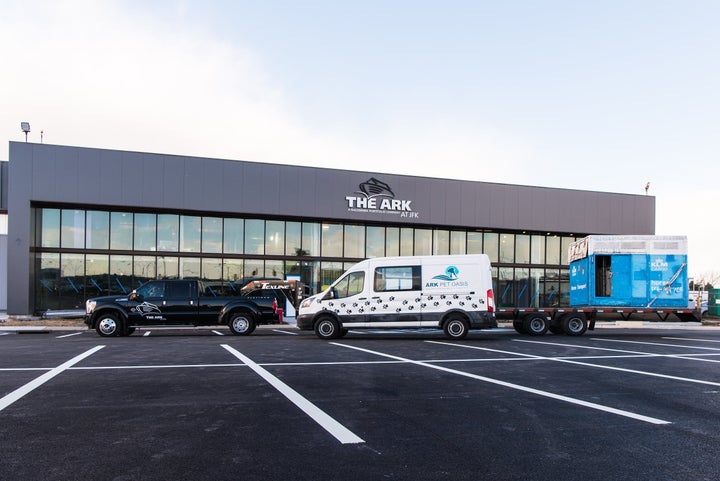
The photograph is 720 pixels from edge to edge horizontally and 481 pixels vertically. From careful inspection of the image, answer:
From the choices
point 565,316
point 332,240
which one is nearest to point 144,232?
point 332,240

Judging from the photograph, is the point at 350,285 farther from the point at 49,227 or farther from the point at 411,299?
the point at 49,227

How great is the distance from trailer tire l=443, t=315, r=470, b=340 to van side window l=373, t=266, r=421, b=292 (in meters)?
1.40

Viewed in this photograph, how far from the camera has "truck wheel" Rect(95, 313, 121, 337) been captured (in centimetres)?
1563

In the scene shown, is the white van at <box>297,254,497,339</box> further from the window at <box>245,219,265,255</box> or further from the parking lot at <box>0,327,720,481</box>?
the window at <box>245,219,265,255</box>

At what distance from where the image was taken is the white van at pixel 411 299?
1501cm

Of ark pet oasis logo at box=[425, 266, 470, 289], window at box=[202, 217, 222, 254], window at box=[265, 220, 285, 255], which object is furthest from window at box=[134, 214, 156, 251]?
ark pet oasis logo at box=[425, 266, 470, 289]

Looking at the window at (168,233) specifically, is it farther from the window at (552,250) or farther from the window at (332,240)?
the window at (552,250)

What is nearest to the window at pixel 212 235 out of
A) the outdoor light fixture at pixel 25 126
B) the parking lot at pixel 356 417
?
the outdoor light fixture at pixel 25 126

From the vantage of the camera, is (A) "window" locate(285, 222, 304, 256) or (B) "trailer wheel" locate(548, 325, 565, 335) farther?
(A) "window" locate(285, 222, 304, 256)

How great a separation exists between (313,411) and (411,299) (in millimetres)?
9459

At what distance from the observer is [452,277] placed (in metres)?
15.1

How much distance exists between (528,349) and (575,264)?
8489 millimetres

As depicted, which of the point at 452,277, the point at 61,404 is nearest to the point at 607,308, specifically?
the point at 452,277

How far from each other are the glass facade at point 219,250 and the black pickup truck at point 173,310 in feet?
28.4
